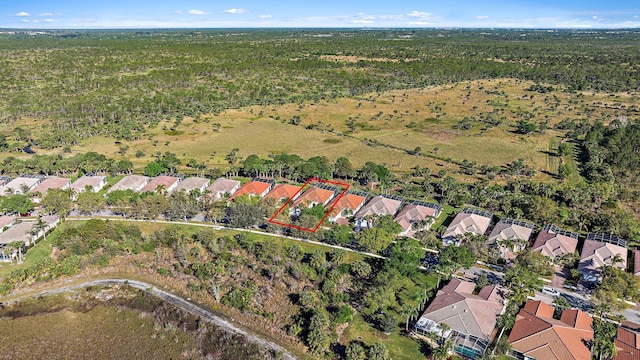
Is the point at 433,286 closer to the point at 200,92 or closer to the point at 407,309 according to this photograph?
the point at 407,309

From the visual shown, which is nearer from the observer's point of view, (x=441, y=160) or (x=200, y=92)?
(x=441, y=160)

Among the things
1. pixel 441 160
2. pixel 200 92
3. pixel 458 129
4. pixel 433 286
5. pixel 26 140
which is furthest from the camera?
pixel 200 92

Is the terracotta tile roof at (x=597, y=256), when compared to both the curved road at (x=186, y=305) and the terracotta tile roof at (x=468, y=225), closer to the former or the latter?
the terracotta tile roof at (x=468, y=225)

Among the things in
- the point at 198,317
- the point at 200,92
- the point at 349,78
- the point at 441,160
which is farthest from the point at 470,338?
the point at 349,78

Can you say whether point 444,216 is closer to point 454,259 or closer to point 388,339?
point 454,259

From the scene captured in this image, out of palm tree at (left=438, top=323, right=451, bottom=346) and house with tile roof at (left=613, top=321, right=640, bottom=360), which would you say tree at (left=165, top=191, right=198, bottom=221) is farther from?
house with tile roof at (left=613, top=321, right=640, bottom=360)

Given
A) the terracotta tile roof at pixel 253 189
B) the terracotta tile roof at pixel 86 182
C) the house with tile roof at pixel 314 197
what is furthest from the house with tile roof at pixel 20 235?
the house with tile roof at pixel 314 197

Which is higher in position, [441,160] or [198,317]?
[441,160]

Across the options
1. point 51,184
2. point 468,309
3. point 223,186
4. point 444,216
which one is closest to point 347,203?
point 444,216
